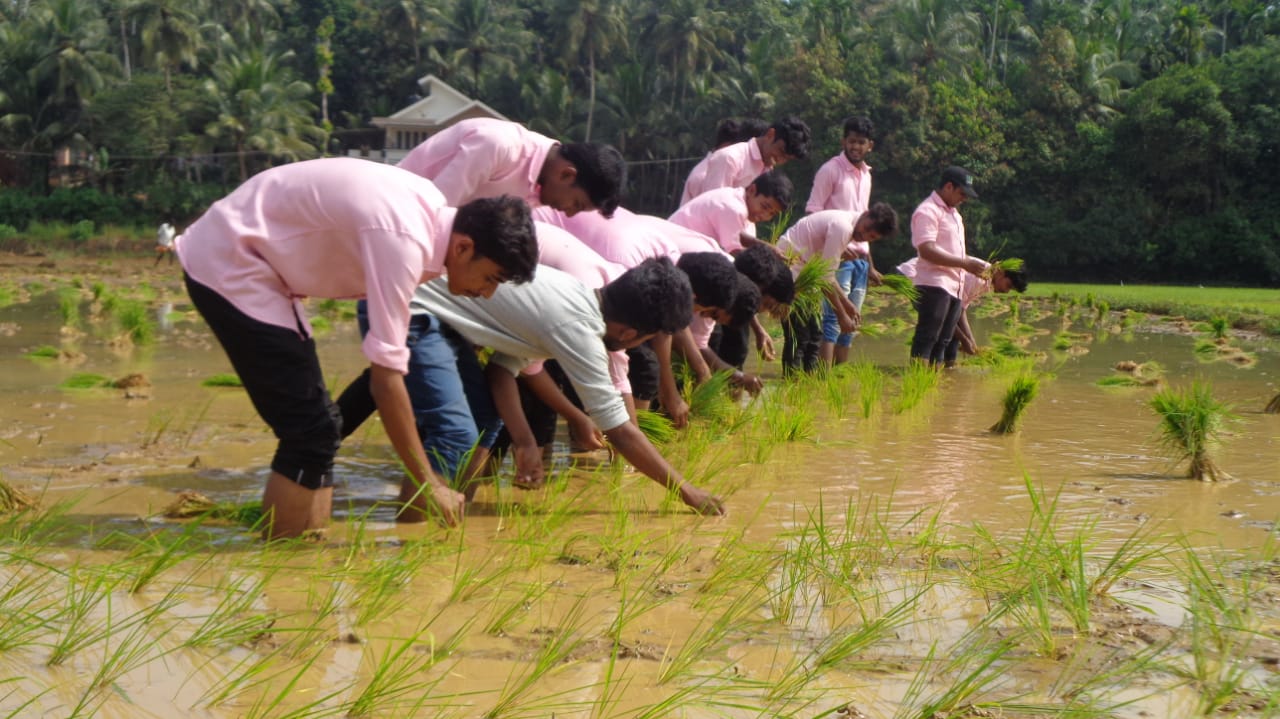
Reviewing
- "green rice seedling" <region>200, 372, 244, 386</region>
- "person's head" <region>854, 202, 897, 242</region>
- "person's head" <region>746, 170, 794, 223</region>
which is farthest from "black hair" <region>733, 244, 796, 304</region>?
"green rice seedling" <region>200, 372, 244, 386</region>

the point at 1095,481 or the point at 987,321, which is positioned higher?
the point at 1095,481

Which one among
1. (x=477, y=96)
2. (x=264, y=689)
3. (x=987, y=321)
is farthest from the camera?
(x=477, y=96)

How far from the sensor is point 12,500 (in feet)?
13.0

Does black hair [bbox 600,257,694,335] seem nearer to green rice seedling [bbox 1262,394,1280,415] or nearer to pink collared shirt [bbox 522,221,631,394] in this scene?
pink collared shirt [bbox 522,221,631,394]

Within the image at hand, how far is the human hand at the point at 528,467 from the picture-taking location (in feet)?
14.1

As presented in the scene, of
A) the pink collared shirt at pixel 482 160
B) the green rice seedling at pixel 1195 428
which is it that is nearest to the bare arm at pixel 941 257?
the green rice seedling at pixel 1195 428

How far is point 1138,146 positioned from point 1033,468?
30.0m

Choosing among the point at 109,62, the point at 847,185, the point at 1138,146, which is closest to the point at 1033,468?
the point at 847,185

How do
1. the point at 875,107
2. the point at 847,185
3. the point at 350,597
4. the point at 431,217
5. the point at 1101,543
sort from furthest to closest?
the point at 875,107 → the point at 847,185 → the point at 1101,543 → the point at 431,217 → the point at 350,597

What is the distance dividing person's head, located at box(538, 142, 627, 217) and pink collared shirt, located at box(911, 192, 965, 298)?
436 cm

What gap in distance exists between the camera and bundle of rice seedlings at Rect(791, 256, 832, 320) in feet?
25.0

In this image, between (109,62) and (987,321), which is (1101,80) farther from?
(109,62)

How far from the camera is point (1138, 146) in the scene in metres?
32.6

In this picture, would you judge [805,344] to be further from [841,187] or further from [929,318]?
[841,187]
